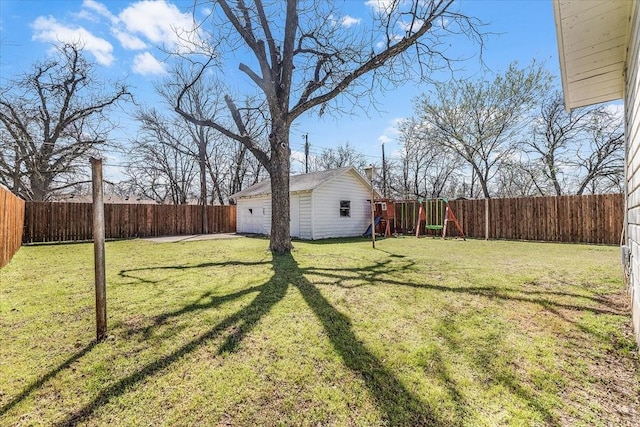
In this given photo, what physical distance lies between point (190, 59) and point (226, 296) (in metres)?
7.01

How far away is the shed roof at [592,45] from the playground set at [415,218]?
7.79 metres

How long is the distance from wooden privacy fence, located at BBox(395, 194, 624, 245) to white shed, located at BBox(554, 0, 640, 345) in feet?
22.3

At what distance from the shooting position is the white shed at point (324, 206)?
11844mm

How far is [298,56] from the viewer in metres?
8.00

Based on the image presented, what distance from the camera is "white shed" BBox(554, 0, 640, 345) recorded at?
232cm

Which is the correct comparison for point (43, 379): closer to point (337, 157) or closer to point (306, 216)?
point (306, 216)

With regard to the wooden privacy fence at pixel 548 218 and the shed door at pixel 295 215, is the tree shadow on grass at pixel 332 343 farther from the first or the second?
the wooden privacy fence at pixel 548 218

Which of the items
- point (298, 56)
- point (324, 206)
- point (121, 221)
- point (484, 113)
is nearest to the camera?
point (298, 56)

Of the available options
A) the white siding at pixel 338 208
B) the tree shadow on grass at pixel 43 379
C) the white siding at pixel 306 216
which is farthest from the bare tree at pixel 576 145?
the tree shadow on grass at pixel 43 379

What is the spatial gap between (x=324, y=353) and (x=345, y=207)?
10.9 meters

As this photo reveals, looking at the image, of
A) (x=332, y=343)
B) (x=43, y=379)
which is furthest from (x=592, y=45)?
(x=43, y=379)

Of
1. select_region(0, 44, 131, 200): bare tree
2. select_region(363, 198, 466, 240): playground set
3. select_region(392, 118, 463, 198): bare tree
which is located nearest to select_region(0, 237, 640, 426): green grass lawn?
select_region(363, 198, 466, 240): playground set

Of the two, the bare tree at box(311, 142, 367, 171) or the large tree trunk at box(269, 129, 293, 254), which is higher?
the bare tree at box(311, 142, 367, 171)

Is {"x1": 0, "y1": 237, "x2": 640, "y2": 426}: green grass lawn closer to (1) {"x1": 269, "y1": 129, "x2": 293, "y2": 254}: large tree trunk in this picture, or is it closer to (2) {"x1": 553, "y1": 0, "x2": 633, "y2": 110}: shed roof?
(2) {"x1": 553, "y1": 0, "x2": 633, "y2": 110}: shed roof
